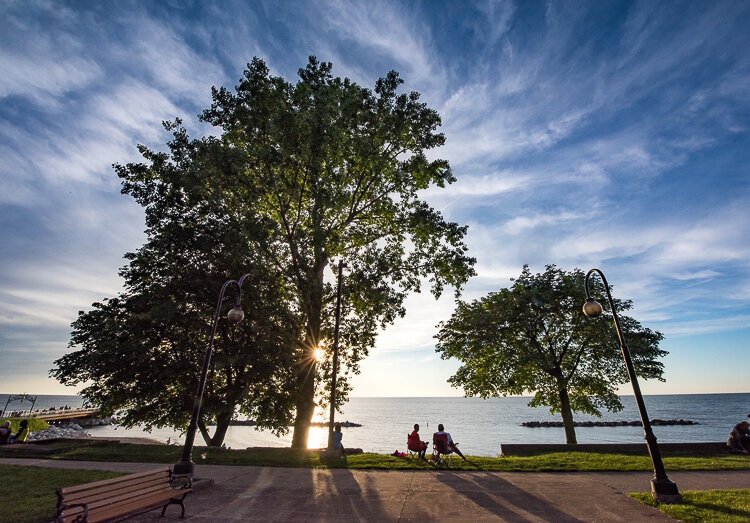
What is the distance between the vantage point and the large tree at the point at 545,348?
24375 mm

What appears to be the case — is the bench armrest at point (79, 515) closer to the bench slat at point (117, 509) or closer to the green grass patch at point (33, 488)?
the bench slat at point (117, 509)

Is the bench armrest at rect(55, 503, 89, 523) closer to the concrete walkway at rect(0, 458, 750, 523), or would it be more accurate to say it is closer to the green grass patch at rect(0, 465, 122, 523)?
the concrete walkway at rect(0, 458, 750, 523)

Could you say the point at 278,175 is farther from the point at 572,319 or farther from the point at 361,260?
the point at 572,319

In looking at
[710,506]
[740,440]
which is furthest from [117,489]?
[740,440]

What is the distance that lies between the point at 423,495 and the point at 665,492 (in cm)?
517

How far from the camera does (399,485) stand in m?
10.3

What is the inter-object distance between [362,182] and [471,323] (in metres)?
11.9

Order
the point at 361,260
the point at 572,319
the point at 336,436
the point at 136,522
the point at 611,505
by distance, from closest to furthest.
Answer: the point at 136,522
the point at 611,505
the point at 336,436
the point at 361,260
the point at 572,319

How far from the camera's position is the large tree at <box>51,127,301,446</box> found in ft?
59.4

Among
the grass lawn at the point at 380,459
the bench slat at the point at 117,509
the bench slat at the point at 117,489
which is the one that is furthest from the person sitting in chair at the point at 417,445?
the bench slat at the point at 117,509

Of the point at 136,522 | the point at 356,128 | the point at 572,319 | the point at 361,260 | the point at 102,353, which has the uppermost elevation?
the point at 356,128

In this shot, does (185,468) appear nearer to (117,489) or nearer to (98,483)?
(117,489)

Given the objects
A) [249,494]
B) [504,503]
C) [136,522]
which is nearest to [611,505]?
[504,503]

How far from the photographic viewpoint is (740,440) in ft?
47.8
